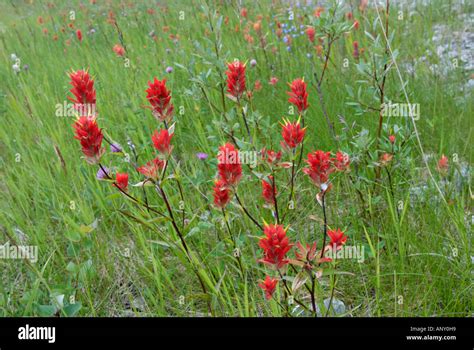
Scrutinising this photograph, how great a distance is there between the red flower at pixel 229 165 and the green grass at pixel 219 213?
0.17 meters

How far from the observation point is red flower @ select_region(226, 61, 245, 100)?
64.4 inches

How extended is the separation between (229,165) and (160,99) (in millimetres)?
373

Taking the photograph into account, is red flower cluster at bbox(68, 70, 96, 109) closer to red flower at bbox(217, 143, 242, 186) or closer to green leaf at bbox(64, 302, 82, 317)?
red flower at bbox(217, 143, 242, 186)

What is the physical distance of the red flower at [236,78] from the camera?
1.63 metres

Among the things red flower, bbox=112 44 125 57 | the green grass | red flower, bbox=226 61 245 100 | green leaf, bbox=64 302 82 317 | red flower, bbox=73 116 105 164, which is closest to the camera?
red flower, bbox=73 116 105 164

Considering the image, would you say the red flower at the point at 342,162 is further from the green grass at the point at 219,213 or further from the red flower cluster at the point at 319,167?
the red flower cluster at the point at 319,167

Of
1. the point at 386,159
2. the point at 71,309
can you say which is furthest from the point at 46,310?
Result: the point at 386,159

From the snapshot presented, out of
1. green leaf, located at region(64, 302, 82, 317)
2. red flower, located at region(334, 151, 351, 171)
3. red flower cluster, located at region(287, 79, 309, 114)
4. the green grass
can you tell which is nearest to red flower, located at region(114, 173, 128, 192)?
the green grass

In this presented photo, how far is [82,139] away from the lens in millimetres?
1296

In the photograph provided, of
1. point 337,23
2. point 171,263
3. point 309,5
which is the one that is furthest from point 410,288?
point 309,5

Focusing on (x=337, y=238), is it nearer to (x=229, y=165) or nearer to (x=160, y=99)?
(x=229, y=165)

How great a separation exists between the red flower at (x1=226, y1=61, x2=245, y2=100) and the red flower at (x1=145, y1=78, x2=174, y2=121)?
0.90 ft

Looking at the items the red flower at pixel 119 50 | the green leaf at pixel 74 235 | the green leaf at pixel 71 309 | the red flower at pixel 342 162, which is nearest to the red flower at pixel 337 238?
the red flower at pixel 342 162
